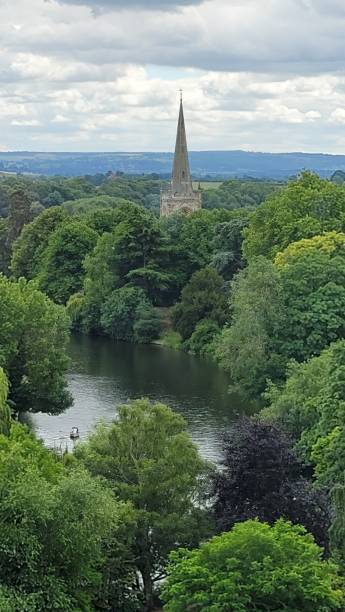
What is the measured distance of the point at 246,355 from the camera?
54656 millimetres

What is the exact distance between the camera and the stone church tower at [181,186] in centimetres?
11328

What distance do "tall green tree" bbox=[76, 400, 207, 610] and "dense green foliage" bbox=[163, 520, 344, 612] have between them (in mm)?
3737

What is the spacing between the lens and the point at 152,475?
29484mm

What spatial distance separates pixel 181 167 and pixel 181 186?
198cm

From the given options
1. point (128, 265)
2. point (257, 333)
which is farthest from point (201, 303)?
point (257, 333)

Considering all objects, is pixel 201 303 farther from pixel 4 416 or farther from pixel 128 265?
pixel 4 416

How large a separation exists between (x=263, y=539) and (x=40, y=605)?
5133 mm

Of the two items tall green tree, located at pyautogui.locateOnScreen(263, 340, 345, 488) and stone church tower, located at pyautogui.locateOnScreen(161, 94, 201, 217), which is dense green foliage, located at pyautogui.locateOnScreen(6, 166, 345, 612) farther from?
stone church tower, located at pyautogui.locateOnScreen(161, 94, 201, 217)

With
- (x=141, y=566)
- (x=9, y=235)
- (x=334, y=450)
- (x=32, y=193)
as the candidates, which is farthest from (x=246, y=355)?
(x=32, y=193)

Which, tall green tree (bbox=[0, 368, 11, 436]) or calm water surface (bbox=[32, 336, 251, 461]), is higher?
tall green tree (bbox=[0, 368, 11, 436])

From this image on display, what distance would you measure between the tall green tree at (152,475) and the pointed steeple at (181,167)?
276 ft

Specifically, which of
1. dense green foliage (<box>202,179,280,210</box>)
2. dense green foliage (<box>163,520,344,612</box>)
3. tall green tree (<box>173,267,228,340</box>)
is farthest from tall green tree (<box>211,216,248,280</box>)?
dense green foliage (<box>202,179,280,210</box>)

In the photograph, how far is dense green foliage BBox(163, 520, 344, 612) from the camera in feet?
78.2

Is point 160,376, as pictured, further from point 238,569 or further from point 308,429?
point 238,569
